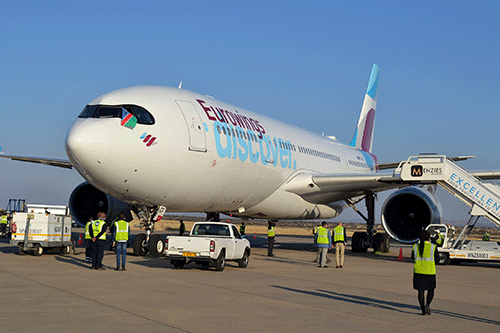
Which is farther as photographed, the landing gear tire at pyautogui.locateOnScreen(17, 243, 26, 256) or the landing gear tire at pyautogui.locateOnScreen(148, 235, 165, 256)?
the landing gear tire at pyautogui.locateOnScreen(17, 243, 26, 256)

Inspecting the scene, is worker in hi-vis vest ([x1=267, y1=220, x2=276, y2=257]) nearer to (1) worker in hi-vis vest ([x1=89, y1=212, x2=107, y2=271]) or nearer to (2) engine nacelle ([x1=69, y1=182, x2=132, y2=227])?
(2) engine nacelle ([x1=69, y1=182, x2=132, y2=227])

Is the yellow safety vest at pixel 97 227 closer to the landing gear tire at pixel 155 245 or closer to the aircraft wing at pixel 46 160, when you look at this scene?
the landing gear tire at pixel 155 245

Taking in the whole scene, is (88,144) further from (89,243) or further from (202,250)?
(202,250)

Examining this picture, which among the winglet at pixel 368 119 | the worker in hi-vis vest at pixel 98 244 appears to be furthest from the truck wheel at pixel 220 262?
the winglet at pixel 368 119

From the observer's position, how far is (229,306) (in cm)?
838

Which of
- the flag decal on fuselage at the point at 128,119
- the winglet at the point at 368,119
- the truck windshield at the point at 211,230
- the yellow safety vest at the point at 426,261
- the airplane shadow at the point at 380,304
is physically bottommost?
the airplane shadow at the point at 380,304

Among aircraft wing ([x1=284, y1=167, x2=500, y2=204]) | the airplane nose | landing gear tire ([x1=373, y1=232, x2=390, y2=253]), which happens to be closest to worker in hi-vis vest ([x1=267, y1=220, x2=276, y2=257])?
aircraft wing ([x1=284, y1=167, x2=500, y2=204])

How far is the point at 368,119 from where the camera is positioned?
110 ft

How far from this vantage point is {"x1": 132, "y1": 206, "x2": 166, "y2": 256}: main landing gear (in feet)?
50.7

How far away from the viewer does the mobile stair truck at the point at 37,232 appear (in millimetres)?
16359

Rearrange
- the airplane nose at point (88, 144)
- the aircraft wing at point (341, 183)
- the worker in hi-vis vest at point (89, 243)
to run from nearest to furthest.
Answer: the airplane nose at point (88, 144), the worker in hi-vis vest at point (89, 243), the aircraft wing at point (341, 183)

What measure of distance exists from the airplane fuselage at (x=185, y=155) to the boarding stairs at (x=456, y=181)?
4290mm

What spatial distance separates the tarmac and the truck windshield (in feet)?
3.47

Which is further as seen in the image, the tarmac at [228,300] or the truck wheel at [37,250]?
the truck wheel at [37,250]
